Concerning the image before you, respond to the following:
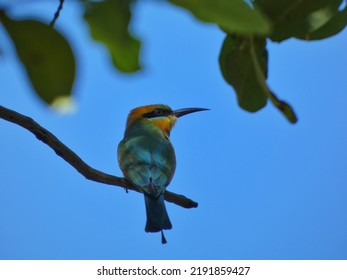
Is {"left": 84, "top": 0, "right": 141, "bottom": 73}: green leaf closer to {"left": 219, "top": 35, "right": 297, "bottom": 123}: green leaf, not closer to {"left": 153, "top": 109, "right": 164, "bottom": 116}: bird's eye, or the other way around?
{"left": 219, "top": 35, "right": 297, "bottom": 123}: green leaf

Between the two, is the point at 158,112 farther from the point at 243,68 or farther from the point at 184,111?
the point at 243,68

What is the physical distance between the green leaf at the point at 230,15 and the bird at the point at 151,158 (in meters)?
2.44

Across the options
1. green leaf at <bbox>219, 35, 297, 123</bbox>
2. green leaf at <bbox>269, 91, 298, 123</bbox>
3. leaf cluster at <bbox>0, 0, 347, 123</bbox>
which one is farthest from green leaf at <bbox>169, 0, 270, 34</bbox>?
green leaf at <bbox>219, 35, 297, 123</bbox>

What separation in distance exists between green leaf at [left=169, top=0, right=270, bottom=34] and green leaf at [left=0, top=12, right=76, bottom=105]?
3.6 inches

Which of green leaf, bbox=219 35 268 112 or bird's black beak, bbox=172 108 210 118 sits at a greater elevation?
bird's black beak, bbox=172 108 210 118

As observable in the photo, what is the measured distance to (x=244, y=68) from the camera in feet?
2.87

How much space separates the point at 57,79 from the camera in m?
0.45

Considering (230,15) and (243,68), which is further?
(243,68)

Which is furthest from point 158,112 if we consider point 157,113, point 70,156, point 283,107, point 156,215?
point 283,107

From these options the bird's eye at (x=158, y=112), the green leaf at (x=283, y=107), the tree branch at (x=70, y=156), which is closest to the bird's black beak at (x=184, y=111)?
the bird's eye at (x=158, y=112)

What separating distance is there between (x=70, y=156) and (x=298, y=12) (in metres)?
1.50

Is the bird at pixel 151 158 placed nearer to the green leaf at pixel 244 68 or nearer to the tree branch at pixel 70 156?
the tree branch at pixel 70 156

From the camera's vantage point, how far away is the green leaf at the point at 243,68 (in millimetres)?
866

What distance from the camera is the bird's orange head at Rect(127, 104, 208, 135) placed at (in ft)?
16.2
